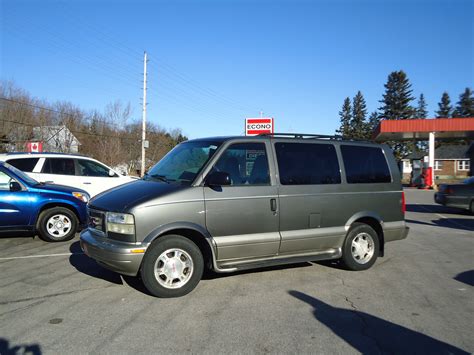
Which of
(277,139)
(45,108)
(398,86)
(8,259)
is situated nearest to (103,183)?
(8,259)

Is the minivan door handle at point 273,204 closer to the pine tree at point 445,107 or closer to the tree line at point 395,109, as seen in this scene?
the tree line at point 395,109

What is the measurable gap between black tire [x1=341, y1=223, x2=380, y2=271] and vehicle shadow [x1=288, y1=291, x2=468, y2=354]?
170 centimetres

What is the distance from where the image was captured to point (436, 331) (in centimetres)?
409

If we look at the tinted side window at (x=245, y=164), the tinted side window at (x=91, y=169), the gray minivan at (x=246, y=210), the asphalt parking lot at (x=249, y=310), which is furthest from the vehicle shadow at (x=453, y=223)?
the tinted side window at (x=91, y=169)

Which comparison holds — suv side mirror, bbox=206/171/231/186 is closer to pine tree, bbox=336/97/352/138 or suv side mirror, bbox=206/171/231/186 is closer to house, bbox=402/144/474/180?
Result: house, bbox=402/144/474/180

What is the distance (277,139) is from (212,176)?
1349 millimetres

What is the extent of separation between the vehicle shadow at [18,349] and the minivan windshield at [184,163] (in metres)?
2.44

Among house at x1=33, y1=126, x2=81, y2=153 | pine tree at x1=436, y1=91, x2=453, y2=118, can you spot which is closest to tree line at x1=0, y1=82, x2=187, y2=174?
house at x1=33, y1=126, x2=81, y2=153

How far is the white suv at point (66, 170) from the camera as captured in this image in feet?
35.5

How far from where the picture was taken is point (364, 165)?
662 cm

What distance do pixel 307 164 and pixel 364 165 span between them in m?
1.19

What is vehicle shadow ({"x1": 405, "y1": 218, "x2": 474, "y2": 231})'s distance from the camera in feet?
37.3

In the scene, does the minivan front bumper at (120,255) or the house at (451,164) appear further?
the house at (451,164)

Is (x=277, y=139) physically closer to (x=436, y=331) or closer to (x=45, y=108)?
(x=436, y=331)
